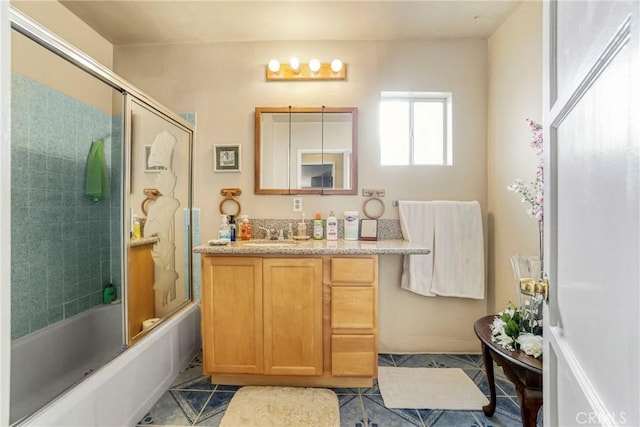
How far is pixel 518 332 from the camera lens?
1.31m

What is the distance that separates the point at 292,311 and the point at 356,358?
0.48 m

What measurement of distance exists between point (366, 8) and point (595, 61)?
180 centimetres

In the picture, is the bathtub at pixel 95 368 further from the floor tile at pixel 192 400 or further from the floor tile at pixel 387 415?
the floor tile at pixel 387 415

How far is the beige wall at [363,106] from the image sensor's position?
2.22 meters

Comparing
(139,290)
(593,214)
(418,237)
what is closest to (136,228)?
(139,290)

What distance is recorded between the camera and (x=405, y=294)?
226 cm

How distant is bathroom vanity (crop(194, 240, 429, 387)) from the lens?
1.71m

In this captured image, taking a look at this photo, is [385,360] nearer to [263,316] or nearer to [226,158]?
[263,316]

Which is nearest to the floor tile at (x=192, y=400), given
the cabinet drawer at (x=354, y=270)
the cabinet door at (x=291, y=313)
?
the cabinet door at (x=291, y=313)

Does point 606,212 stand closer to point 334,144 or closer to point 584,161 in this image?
point 584,161

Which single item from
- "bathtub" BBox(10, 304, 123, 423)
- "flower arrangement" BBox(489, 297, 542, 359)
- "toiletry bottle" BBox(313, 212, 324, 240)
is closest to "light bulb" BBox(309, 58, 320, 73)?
"toiletry bottle" BBox(313, 212, 324, 240)

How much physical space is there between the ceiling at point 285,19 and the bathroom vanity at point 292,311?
1.59 metres

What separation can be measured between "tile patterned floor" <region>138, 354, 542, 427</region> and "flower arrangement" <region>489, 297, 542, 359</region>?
1.82ft

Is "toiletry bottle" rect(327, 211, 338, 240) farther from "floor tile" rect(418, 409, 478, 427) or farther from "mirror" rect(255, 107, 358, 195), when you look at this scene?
"floor tile" rect(418, 409, 478, 427)
